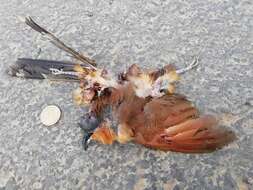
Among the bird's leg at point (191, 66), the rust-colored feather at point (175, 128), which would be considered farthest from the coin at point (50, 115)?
the bird's leg at point (191, 66)

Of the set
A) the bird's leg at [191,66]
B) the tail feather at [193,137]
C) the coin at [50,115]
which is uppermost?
the bird's leg at [191,66]

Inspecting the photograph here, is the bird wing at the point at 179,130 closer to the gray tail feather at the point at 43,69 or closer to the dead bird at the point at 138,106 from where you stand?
the dead bird at the point at 138,106

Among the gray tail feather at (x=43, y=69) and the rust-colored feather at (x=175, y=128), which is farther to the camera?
the gray tail feather at (x=43, y=69)

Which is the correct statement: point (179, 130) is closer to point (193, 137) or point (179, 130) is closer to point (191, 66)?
point (193, 137)

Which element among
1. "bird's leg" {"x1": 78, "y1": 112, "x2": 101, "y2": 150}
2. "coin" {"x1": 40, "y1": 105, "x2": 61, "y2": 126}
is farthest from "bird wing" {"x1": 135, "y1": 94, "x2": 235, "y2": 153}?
"coin" {"x1": 40, "y1": 105, "x2": 61, "y2": 126}

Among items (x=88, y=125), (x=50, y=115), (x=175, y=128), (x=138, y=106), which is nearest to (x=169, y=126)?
(x=175, y=128)

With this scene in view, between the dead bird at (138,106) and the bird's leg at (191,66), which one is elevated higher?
the bird's leg at (191,66)

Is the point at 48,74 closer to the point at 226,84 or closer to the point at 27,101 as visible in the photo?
the point at 27,101
